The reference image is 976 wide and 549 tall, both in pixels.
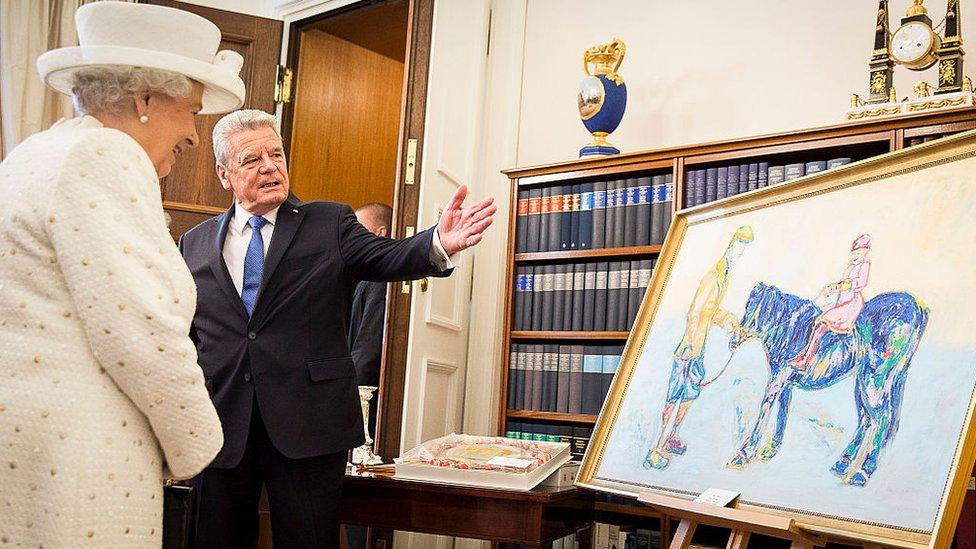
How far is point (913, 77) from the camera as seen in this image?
128 inches

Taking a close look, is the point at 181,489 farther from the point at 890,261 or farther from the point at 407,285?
the point at 407,285

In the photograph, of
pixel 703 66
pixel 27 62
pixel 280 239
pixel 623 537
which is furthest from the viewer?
pixel 27 62

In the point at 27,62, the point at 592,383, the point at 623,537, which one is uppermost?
the point at 27,62

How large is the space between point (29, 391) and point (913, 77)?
9.85 ft

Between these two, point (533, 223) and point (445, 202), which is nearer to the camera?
point (533, 223)

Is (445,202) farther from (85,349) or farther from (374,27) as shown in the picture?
(85,349)

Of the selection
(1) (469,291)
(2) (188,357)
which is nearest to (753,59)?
(1) (469,291)

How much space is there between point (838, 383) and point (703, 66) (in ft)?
6.94

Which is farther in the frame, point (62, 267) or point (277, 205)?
point (277, 205)

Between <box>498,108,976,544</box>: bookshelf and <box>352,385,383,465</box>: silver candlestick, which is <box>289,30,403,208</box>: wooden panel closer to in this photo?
<box>498,108,976,544</box>: bookshelf

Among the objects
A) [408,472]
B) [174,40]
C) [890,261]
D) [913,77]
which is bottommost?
[408,472]

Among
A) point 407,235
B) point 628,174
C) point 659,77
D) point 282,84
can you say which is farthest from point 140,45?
point 282,84

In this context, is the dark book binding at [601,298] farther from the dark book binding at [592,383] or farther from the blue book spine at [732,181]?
the blue book spine at [732,181]

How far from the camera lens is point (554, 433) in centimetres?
343
